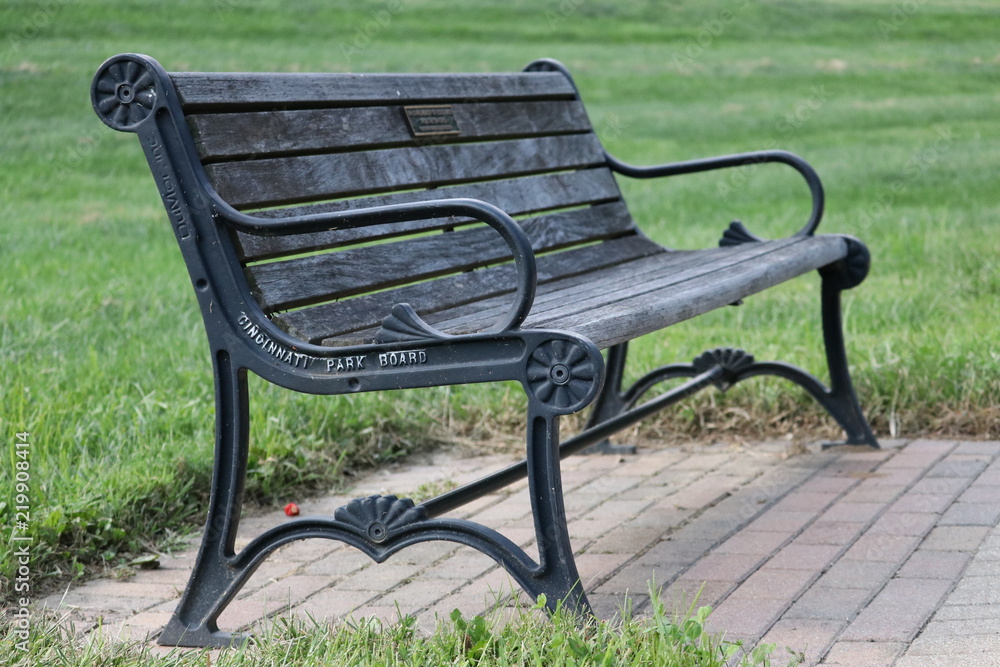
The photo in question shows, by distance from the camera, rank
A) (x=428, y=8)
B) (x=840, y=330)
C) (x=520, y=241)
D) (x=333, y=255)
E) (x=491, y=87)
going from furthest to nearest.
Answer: (x=428, y=8), (x=840, y=330), (x=491, y=87), (x=333, y=255), (x=520, y=241)

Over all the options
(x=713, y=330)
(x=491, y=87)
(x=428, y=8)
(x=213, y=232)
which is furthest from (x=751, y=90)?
(x=213, y=232)

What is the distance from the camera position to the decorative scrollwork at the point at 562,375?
2.31 metres

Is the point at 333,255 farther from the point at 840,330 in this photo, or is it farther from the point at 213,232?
the point at 840,330

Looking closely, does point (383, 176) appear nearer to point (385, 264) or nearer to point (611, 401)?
point (385, 264)

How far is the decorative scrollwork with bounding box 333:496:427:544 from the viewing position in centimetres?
254

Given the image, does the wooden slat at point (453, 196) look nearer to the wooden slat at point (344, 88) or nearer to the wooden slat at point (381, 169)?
the wooden slat at point (381, 169)

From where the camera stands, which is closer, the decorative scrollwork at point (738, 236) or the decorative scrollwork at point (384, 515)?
the decorative scrollwork at point (384, 515)

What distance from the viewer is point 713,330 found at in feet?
17.4

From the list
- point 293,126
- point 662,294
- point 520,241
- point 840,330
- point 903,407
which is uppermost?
point 293,126

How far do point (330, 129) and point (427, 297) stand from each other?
470 millimetres

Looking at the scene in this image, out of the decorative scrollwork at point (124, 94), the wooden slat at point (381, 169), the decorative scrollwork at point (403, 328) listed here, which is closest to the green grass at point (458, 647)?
the decorative scrollwork at point (403, 328)

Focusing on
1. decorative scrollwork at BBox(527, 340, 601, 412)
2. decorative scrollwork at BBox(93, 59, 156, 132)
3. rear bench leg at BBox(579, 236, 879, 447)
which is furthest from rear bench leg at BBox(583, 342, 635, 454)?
decorative scrollwork at BBox(93, 59, 156, 132)

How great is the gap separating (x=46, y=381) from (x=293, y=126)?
187cm

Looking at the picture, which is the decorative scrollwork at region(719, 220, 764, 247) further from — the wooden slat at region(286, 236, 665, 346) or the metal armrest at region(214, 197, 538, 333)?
the metal armrest at region(214, 197, 538, 333)
